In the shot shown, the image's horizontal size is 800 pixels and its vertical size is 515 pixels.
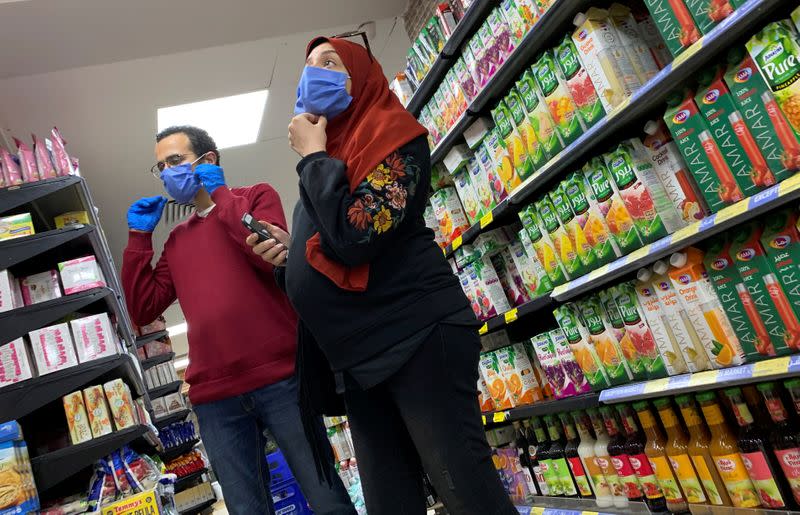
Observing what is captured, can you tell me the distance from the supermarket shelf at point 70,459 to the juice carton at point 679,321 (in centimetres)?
260

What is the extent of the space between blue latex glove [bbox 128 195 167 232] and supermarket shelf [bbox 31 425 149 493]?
114 cm

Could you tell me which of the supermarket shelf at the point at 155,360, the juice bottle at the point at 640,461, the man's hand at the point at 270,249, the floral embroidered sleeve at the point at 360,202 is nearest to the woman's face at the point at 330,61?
the floral embroidered sleeve at the point at 360,202

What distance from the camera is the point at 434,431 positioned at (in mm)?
1391

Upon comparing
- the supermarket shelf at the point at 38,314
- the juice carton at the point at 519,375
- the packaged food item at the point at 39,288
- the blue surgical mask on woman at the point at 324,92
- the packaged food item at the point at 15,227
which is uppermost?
the packaged food item at the point at 15,227

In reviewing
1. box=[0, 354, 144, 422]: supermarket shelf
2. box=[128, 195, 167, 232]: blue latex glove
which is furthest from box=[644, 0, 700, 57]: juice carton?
box=[0, 354, 144, 422]: supermarket shelf

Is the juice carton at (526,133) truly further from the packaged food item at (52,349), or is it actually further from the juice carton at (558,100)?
the packaged food item at (52,349)

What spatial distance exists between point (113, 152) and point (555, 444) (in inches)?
203

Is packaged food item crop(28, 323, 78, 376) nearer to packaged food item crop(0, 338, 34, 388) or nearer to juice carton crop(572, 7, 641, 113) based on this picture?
packaged food item crop(0, 338, 34, 388)

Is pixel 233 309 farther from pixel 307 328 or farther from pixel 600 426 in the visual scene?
pixel 600 426

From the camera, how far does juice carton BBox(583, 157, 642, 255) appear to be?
220 cm

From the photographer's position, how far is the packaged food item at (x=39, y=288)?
125 inches

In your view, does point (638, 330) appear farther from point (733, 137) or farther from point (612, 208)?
point (733, 137)

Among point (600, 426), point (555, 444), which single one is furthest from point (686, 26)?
point (555, 444)

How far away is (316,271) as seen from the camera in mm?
1502
